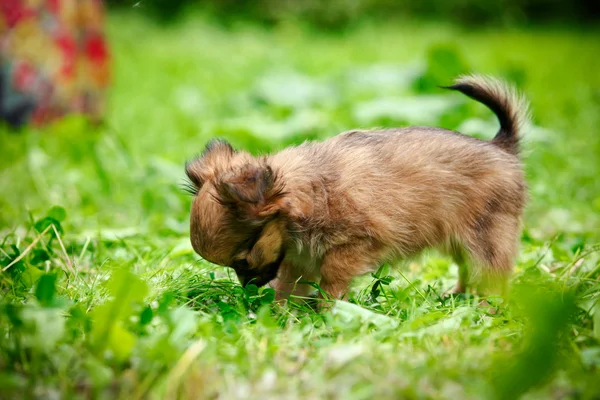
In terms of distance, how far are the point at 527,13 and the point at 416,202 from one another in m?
16.0

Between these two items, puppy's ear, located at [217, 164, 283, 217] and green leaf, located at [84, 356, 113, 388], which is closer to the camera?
green leaf, located at [84, 356, 113, 388]

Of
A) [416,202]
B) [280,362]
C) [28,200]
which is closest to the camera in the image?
[280,362]

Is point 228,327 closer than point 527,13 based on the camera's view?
Yes

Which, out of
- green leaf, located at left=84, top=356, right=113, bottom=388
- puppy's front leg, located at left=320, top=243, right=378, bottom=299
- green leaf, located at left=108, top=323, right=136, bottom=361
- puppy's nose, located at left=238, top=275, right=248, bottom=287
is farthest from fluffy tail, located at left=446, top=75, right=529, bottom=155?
green leaf, located at left=84, top=356, right=113, bottom=388

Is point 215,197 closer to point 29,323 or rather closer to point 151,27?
point 29,323

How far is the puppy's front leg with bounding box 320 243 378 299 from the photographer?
3.14 meters

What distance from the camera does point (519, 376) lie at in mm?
2061

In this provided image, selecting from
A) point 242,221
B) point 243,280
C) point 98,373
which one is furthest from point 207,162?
Result: point 98,373

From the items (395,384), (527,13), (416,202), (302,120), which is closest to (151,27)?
(527,13)

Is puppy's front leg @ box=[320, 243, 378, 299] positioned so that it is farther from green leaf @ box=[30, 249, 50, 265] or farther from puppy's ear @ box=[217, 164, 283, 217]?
green leaf @ box=[30, 249, 50, 265]

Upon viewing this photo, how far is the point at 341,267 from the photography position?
10.3 ft

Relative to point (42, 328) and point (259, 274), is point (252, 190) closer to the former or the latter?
point (259, 274)

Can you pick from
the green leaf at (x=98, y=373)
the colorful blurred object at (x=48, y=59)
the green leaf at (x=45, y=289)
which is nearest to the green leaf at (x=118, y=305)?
the green leaf at (x=98, y=373)

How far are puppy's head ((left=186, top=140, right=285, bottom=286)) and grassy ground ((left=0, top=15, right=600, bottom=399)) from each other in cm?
17
